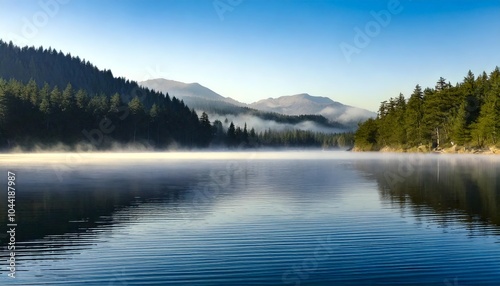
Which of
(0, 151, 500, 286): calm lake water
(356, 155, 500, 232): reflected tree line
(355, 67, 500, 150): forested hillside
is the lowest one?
(0, 151, 500, 286): calm lake water

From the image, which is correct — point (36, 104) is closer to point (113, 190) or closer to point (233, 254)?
point (113, 190)

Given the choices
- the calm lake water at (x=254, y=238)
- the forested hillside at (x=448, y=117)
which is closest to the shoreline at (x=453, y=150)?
the forested hillside at (x=448, y=117)

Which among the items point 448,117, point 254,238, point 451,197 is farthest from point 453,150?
point 254,238

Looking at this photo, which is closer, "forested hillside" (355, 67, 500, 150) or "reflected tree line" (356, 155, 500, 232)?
"reflected tree line" (356, 155, 500, 232)

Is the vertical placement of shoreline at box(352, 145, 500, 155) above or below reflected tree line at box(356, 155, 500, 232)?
above

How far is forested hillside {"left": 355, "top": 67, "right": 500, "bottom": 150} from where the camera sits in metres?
123

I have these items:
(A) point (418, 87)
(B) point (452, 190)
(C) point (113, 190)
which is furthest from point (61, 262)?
(A) point (418, 87)

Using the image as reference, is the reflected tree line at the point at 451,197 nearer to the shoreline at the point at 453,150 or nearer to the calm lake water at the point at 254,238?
the calm lake water at the point at 254,238

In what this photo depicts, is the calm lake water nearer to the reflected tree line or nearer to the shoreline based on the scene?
the reflected tree line

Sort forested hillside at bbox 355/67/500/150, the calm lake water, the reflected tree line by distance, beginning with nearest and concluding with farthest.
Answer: the calm lake water, the reflected tree line, forested hillside at bbox 355/67/500/150

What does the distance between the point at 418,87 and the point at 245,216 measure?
155 meters

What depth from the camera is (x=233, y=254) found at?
1802cm

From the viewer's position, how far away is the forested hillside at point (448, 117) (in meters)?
123

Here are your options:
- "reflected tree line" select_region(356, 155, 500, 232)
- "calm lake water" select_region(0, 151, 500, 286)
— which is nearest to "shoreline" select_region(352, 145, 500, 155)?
"reflected tree line" select_region(356, 155, 500, 232)
